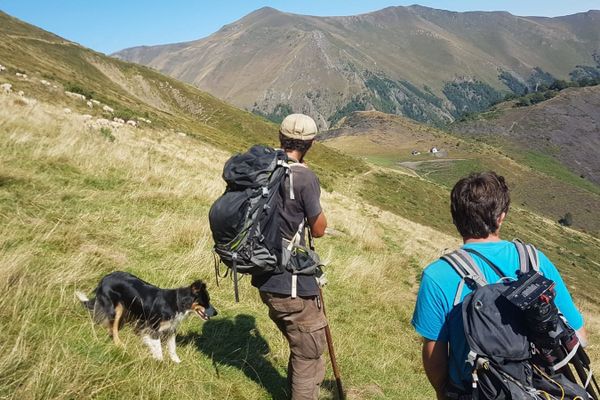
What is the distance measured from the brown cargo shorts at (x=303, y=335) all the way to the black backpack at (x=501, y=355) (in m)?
1.51

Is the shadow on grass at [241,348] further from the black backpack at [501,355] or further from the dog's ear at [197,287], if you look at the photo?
the black backpack at [501,355]

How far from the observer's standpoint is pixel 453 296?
2314mm

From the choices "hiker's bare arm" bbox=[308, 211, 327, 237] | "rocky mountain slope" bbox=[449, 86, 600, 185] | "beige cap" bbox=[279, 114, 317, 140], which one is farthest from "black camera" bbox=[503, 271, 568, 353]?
"rocky mountain slope" bbox=[449, 86, 600, 185]

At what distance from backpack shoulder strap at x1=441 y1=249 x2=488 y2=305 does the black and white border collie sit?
2418 millimetres

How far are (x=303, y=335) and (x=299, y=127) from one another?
5.24ft

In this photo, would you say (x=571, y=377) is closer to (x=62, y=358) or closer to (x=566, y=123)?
(x=62, y=358)

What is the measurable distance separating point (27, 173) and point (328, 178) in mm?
31796

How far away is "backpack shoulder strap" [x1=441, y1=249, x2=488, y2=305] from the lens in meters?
2.24

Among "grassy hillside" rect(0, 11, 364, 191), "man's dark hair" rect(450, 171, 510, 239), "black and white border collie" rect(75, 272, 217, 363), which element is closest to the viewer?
"man's dark hair" rect(450, 171, 510, 239)

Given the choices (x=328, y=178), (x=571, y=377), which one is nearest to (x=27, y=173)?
(x=571, y=377)

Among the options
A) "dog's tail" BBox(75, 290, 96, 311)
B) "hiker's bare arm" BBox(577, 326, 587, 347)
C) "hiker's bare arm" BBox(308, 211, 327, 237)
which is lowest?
"dog's tail" BBox(75, 290, 96, 311)

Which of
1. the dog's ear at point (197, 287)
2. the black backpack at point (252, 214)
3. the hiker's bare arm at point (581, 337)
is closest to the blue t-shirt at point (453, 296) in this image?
the hiker's bare arm at point (581, 337)

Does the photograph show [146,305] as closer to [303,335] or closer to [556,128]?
[303,335]

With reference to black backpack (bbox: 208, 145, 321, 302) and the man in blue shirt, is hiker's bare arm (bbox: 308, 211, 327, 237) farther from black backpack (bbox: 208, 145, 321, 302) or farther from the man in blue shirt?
the man in blue shirt
